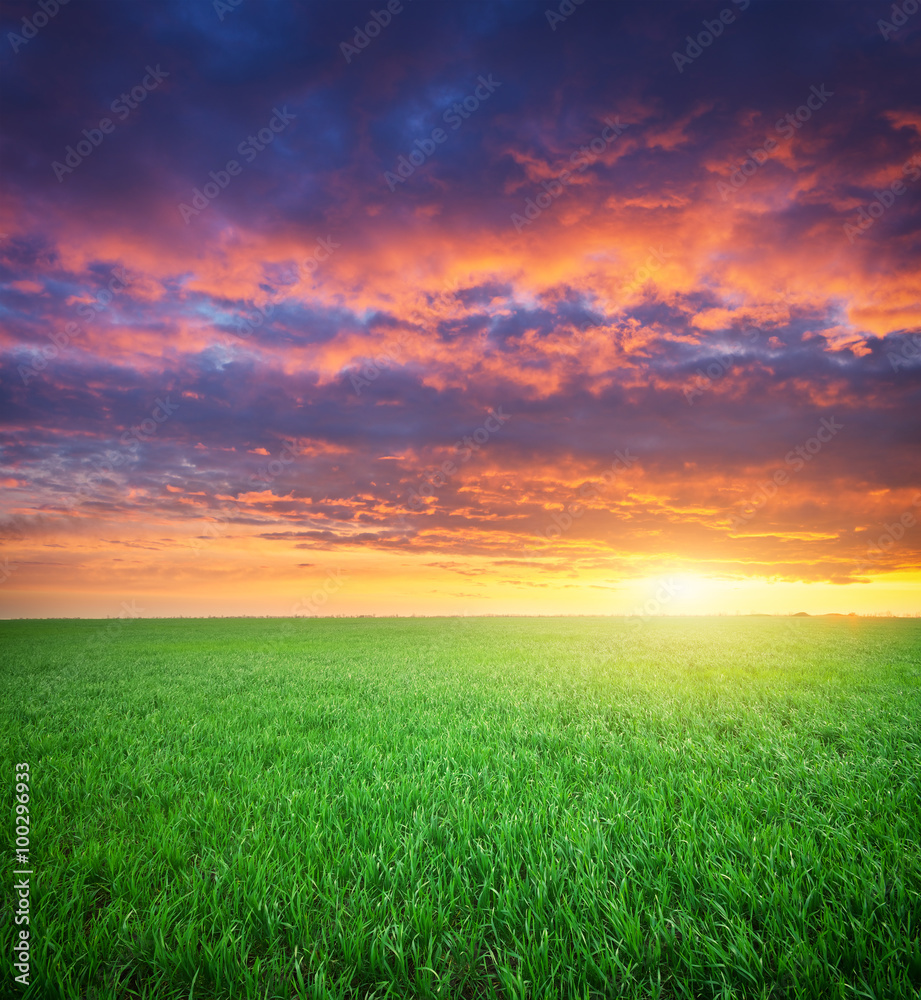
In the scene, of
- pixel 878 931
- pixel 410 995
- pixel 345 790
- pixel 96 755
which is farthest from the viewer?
pixel 96 755

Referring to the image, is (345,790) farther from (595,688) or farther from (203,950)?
(595,688)

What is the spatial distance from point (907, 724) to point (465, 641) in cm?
1836

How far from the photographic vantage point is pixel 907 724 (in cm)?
796

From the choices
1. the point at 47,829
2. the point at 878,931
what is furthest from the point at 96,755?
the point at 878,931

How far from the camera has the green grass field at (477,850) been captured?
297cm

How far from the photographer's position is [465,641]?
2452 centimetres

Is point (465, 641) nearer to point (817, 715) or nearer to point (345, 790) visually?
point (817, 715)

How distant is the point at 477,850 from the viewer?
4176 millimetres

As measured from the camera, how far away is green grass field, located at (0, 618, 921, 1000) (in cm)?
297

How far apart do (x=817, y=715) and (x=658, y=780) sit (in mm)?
5216

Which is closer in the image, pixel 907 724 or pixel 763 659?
pixel 907 724

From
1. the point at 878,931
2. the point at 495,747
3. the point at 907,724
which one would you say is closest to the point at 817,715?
the point at 907,724

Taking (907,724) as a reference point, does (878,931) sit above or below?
above

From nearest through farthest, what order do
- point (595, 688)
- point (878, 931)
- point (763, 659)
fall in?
1. point (878, 931)
2. point (595, 688)
3. point (763, 659)
